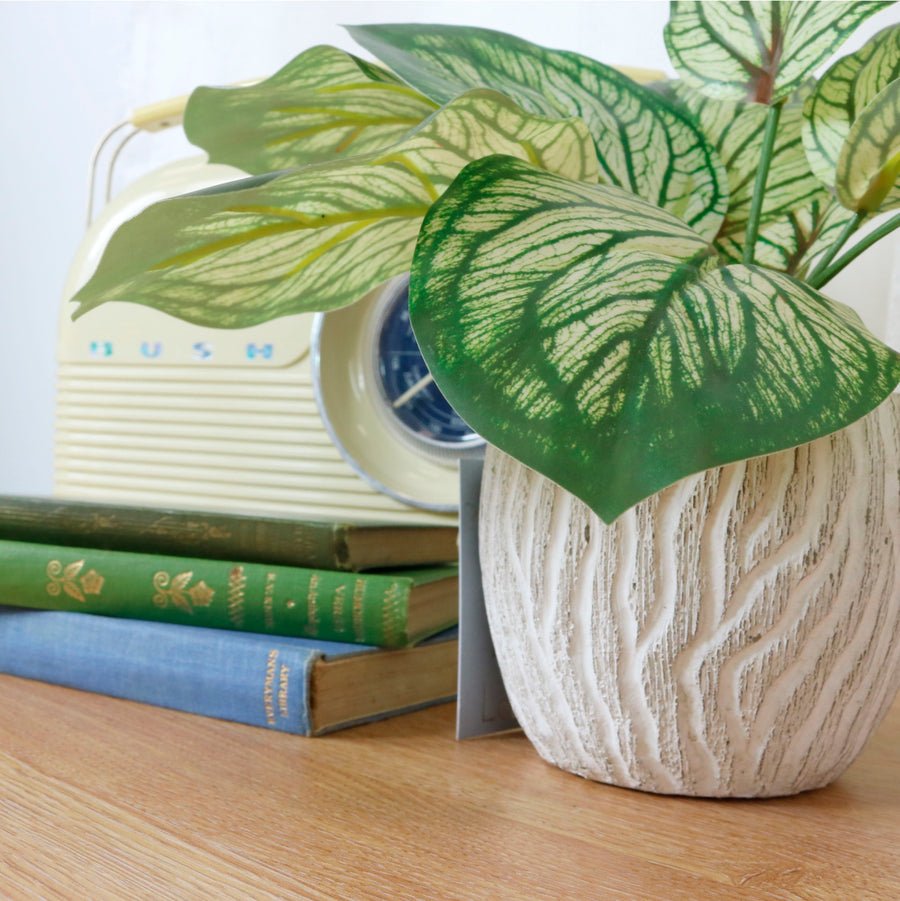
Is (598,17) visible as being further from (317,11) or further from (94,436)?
A: (94,436)

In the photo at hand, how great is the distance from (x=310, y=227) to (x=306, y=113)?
0.08 meters

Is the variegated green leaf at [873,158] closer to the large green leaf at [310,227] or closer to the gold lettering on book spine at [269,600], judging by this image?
the large green leaf at [310,227]

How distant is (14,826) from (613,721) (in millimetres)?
244

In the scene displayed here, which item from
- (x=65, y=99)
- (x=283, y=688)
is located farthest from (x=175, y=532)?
(x=65, y=99)

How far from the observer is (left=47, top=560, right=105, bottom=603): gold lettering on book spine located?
2.02ft

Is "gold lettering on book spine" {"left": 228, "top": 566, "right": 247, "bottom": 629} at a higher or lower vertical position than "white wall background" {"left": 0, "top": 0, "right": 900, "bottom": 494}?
lower

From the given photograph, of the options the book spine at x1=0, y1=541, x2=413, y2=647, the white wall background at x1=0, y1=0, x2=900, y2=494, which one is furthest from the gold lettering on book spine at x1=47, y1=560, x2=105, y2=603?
the white wall background at x1=0, y1=0, x2=900, y2=494

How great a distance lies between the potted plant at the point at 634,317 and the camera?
31cm

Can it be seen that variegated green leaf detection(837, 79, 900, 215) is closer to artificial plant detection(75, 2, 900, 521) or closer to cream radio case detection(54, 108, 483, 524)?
artificial plant detection(75, 2, 900, 521)

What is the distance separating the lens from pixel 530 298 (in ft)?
1.07

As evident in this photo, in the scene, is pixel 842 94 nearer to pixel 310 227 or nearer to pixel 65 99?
pixel 310 227

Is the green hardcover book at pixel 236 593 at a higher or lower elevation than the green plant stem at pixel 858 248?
lower

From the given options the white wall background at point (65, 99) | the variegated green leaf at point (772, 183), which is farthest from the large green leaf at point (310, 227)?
the white wall background at point (65, 99)

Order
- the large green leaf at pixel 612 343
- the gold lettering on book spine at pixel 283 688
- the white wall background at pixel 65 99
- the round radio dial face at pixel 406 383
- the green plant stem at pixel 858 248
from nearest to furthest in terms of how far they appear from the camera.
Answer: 1. the large green leaf at pixel 612 343
2. the green plant stem at pixel 858 248
3. the gold lettering on book spine at pixel 283 688
4. the round radio dial face at pixel 406 383
5. the white wall background at pixel 65 99
